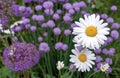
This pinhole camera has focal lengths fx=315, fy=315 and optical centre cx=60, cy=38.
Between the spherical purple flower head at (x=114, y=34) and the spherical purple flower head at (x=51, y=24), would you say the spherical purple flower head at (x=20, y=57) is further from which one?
the spherical purple flower head at (x=114, y=34)

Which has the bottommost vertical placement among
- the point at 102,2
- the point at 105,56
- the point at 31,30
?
the point at 105,56

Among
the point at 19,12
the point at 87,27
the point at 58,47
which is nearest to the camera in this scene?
the point at 87,27

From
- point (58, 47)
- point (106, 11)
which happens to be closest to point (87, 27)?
point (58, 47)

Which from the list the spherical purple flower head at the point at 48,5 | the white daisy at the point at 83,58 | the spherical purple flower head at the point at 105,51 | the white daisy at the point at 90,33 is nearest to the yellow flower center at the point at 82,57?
the white daisy at the point at 83,58

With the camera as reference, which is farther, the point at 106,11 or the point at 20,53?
the point at 106,11

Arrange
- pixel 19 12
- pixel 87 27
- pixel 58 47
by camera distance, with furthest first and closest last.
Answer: pixel 19 12
pixel 58 47
pixel 87 27

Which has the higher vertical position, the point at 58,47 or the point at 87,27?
the point at 87,27

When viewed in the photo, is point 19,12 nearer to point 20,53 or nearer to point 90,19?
point 20,53
